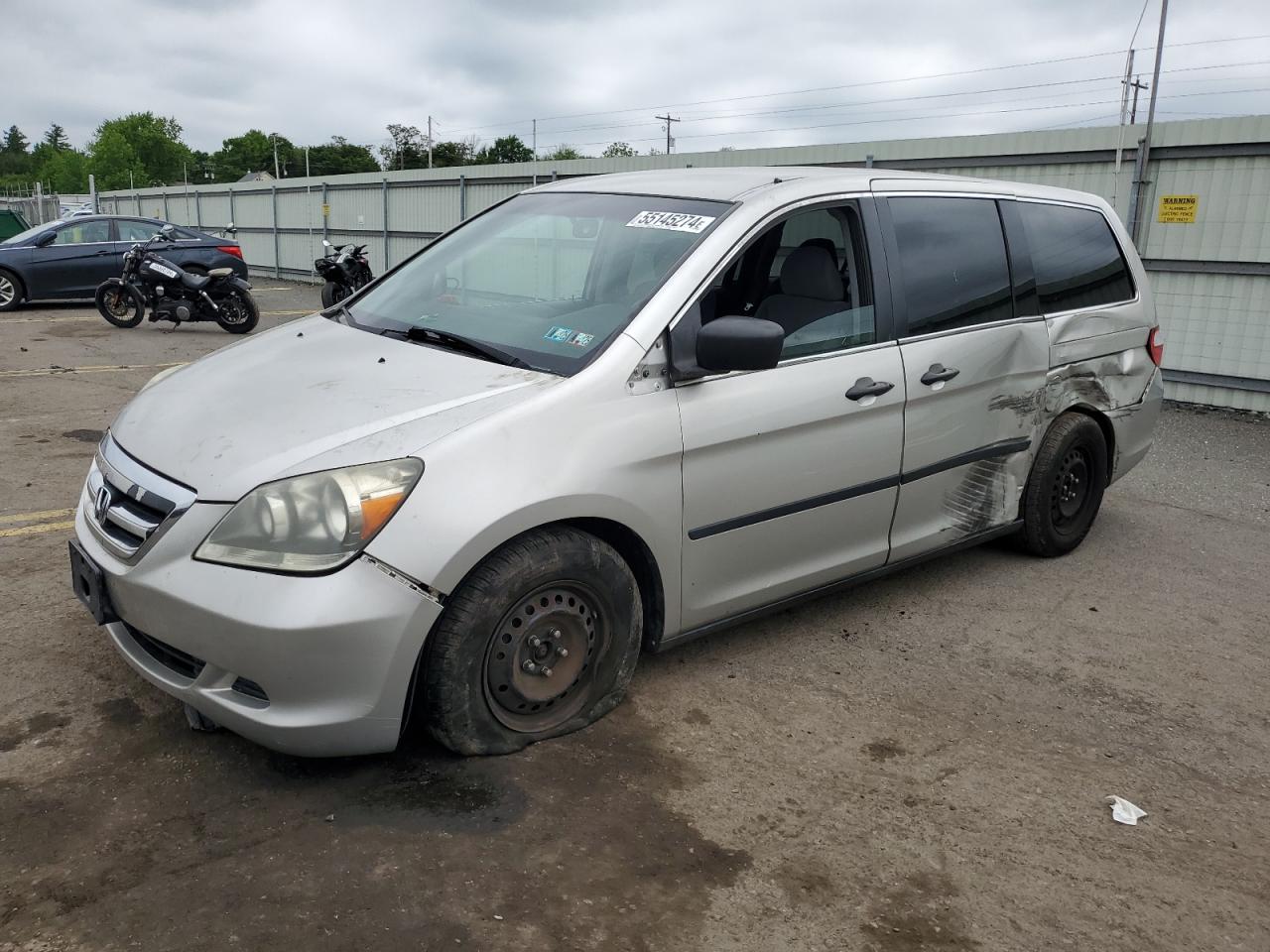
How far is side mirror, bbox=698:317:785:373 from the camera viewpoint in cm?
324

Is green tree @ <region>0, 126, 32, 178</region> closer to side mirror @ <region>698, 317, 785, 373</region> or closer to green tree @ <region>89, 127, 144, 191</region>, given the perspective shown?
green tree @ <region>89, 127, 144, 191</region>

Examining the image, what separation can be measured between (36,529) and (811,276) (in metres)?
3.85

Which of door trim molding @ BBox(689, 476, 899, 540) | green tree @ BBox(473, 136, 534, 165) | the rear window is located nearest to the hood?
door trim molding @ BBox(689, 476, 899, 540)

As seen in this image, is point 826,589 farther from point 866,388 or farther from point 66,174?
point 66,174

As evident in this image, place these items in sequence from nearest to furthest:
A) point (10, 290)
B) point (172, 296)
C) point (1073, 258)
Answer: point (1073, 258), point (172, 296), point (10, 290)

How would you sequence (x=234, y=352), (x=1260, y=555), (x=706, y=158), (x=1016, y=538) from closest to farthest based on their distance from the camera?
1. (x=234, y=352)
2. (x=1016, y=538)
3. (x=1260, y=555)
4. (x=706, y=158)

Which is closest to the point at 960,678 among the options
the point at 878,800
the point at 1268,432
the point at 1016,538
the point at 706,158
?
the point at 878,800

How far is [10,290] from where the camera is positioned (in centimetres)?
1548

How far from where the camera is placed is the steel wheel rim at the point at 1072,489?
5031 millimetres

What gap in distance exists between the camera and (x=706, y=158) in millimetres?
14430

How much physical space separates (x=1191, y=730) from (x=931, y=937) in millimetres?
1657

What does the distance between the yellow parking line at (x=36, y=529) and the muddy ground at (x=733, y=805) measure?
0.49 metres

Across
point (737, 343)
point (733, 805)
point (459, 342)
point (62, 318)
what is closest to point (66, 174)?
point (62, 318)

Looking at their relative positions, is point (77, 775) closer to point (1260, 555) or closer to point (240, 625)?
point (240, 625)
